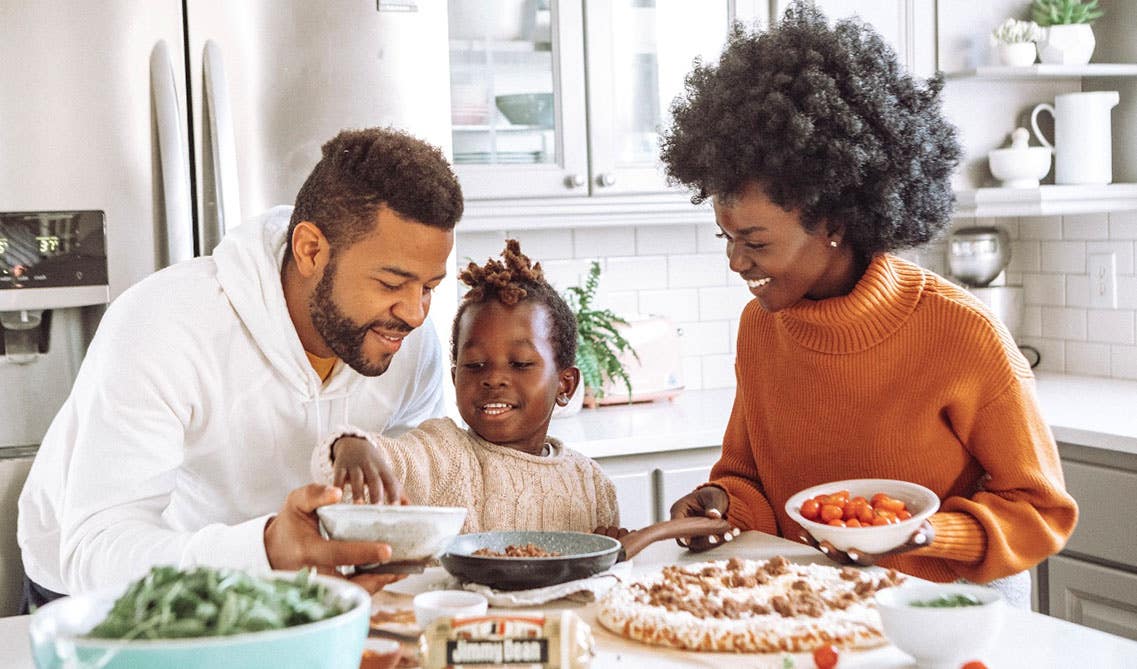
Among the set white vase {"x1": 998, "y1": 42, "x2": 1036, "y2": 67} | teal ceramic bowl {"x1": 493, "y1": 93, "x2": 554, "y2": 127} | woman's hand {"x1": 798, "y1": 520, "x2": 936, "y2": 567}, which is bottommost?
woman's hand {"x1": 798, "y1": 520, "x2": 936, "y2": 567}

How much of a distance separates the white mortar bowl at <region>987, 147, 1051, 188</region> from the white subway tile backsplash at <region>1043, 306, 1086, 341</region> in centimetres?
50

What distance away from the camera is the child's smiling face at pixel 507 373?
2074mm

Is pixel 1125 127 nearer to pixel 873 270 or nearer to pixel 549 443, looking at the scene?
pixel 873 270

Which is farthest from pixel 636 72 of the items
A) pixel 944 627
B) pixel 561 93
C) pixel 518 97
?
pixel 944 627

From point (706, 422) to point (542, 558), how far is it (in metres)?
1.78

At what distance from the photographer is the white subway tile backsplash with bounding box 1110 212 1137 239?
12.2ft

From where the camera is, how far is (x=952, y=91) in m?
3.72

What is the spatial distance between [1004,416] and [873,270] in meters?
0.31

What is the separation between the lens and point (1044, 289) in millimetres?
4047

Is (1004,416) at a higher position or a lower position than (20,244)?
lower

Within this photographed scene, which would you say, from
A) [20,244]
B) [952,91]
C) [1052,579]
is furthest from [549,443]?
[952,91]

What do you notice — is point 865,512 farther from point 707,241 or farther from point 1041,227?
point 1041,227

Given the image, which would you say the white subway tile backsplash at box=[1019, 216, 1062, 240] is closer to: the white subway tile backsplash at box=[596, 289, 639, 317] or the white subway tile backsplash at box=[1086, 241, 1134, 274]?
the white subway tile backsplash at box=[1086, 241, 1134, 274]

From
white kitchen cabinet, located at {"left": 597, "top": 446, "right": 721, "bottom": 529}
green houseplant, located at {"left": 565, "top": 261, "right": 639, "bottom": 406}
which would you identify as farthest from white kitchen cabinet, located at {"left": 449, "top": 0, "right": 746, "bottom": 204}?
white kitchen cabinet, located at {"left": 597, "top": 446, "right": 721, "bottom": 529}
